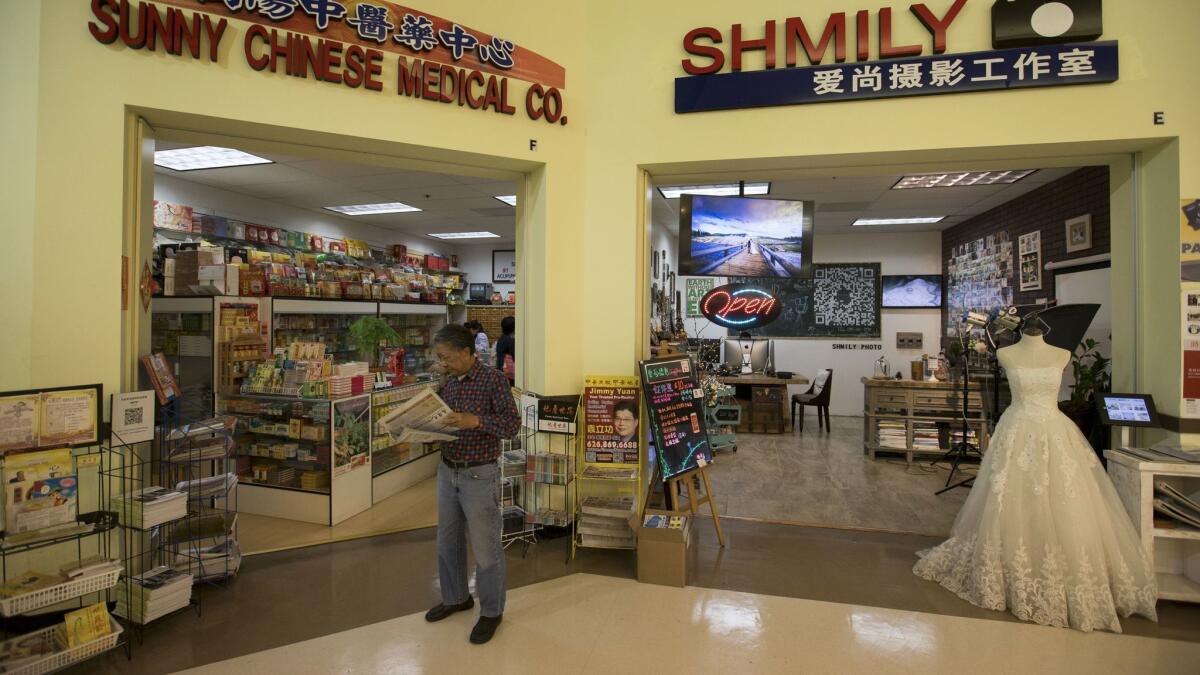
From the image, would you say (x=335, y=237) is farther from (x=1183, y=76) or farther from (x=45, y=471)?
(x=1183, y=76)

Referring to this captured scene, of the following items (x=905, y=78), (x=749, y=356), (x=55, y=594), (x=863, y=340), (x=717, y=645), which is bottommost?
(x=717, y=645)

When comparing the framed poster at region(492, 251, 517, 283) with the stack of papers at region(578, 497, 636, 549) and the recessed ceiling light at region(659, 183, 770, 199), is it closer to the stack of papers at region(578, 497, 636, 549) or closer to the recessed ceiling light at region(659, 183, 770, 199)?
the recessed ceiling light at region(659, 183, 770, 199)

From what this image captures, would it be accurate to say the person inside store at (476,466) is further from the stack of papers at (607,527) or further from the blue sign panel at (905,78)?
the blue sign panel at (905,78)

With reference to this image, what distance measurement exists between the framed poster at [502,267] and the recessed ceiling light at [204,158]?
242 inches

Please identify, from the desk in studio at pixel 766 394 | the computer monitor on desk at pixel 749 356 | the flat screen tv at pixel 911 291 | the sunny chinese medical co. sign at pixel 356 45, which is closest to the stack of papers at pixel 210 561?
the sunny chinese medical co. sign at pixel 356 45

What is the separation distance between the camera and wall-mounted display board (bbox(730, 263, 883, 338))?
9805mm

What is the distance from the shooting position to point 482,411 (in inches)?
111

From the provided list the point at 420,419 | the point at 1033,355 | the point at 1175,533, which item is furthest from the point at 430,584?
the point at 1175,533

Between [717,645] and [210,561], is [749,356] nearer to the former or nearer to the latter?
[717,645]

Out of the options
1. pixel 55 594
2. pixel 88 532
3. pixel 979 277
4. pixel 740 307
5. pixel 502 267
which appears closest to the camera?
pixel 55 594

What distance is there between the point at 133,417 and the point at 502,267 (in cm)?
920

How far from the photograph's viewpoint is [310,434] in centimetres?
448

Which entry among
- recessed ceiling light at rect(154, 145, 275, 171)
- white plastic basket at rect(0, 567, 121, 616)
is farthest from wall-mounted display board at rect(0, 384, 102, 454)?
recessed ceiling light at rect(154, 145, 275, 171)

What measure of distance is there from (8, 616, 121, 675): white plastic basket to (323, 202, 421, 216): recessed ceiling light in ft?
20.9
